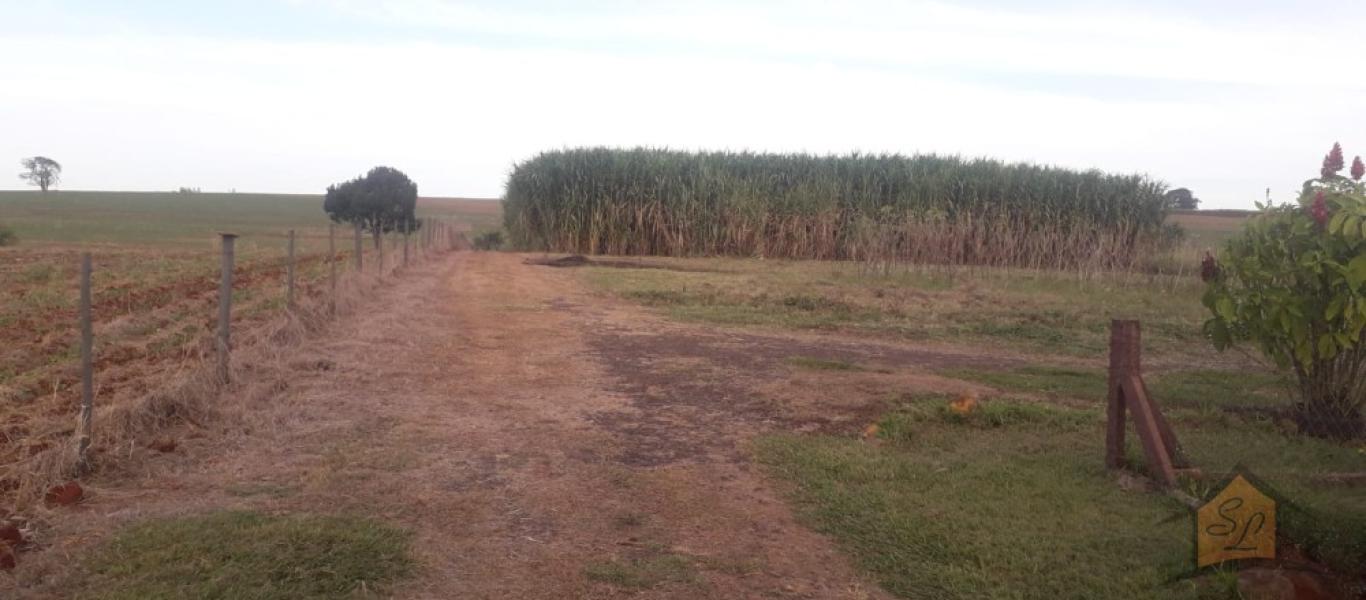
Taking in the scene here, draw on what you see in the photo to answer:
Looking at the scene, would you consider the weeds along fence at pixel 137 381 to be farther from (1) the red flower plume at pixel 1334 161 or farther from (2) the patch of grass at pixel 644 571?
(1) the red flower plume at pixel 1334 161

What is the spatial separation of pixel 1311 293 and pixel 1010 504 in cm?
267

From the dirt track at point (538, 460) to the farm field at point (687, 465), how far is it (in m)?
0.02

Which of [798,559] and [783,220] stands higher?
[783,220]

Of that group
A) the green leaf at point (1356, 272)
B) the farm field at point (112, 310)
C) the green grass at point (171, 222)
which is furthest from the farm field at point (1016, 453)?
the green grass at point (171, 222)

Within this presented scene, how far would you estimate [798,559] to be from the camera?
15.5 ft

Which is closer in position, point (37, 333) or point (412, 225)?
point (37, 333)

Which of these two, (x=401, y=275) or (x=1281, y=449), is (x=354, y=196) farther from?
(x=1281, y=449)

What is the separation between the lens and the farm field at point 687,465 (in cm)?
446

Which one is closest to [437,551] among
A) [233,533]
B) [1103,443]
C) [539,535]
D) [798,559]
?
[539,535]

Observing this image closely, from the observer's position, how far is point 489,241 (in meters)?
37.8

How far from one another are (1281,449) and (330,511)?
5628 millimetres

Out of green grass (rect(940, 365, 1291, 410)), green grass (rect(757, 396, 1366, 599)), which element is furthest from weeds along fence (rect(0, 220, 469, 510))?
green grass (rect(940, 365, 1291, 410))

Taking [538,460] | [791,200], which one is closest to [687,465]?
[538,460]

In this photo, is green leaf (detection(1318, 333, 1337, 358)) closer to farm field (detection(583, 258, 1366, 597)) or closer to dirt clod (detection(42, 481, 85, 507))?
farm field (detection(583, 258, 1366, 597))
